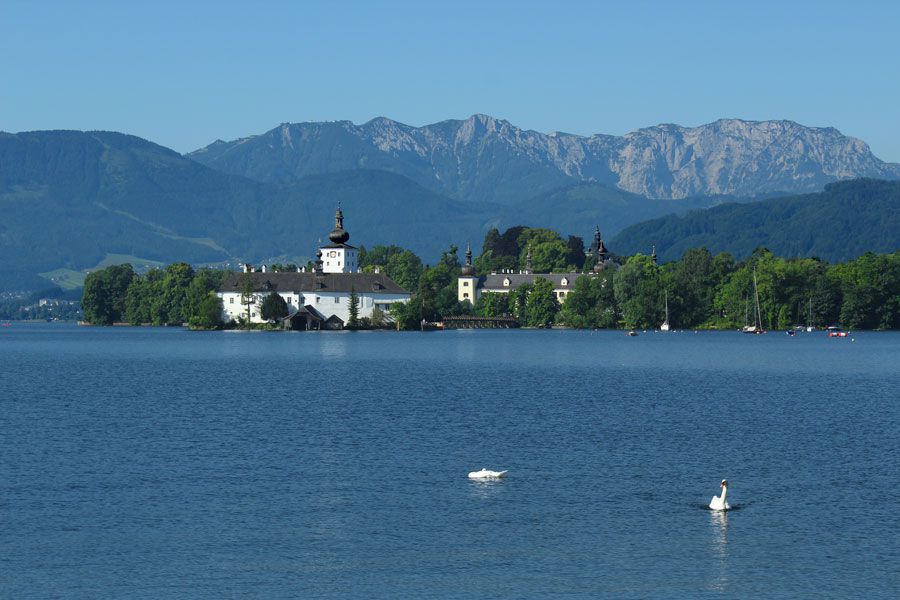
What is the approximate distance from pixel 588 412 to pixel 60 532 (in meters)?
34.6

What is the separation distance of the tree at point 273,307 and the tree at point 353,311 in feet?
32.6

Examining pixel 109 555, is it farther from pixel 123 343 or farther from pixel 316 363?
pixel 123 343

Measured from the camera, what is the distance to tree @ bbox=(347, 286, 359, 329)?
646 ft

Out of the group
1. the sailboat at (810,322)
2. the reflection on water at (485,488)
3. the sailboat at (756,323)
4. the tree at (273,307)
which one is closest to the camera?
the reflection on water at (485,488)

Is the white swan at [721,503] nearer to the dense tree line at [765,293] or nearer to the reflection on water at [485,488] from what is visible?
the reflection on water at [485,488]

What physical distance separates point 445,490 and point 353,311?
6233 inches

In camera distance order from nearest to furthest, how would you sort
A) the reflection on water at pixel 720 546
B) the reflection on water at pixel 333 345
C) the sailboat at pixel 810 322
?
1. the reflection on water at pixel 720 546
2. the reflection on water at pixel 333 345
3. the sailboat at pixel 810 322

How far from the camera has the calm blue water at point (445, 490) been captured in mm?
30422

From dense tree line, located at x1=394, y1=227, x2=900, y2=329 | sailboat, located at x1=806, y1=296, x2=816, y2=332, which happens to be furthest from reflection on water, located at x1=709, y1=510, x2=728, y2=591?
sailboat, located at x1=806, y1=296, x2=816, y2=332

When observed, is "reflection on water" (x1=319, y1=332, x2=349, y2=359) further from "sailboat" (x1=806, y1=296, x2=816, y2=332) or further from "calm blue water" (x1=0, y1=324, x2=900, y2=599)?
"sailboat" (x1=806, y1=296, x2=816, y2=332)

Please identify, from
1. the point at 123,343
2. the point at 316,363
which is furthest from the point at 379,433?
the point at 123,343

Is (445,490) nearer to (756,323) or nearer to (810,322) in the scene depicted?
(756,323)

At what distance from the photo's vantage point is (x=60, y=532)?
34281 mm

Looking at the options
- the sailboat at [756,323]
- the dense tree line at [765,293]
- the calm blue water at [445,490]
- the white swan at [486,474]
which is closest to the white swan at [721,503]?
the calm blue water at [445,490]
